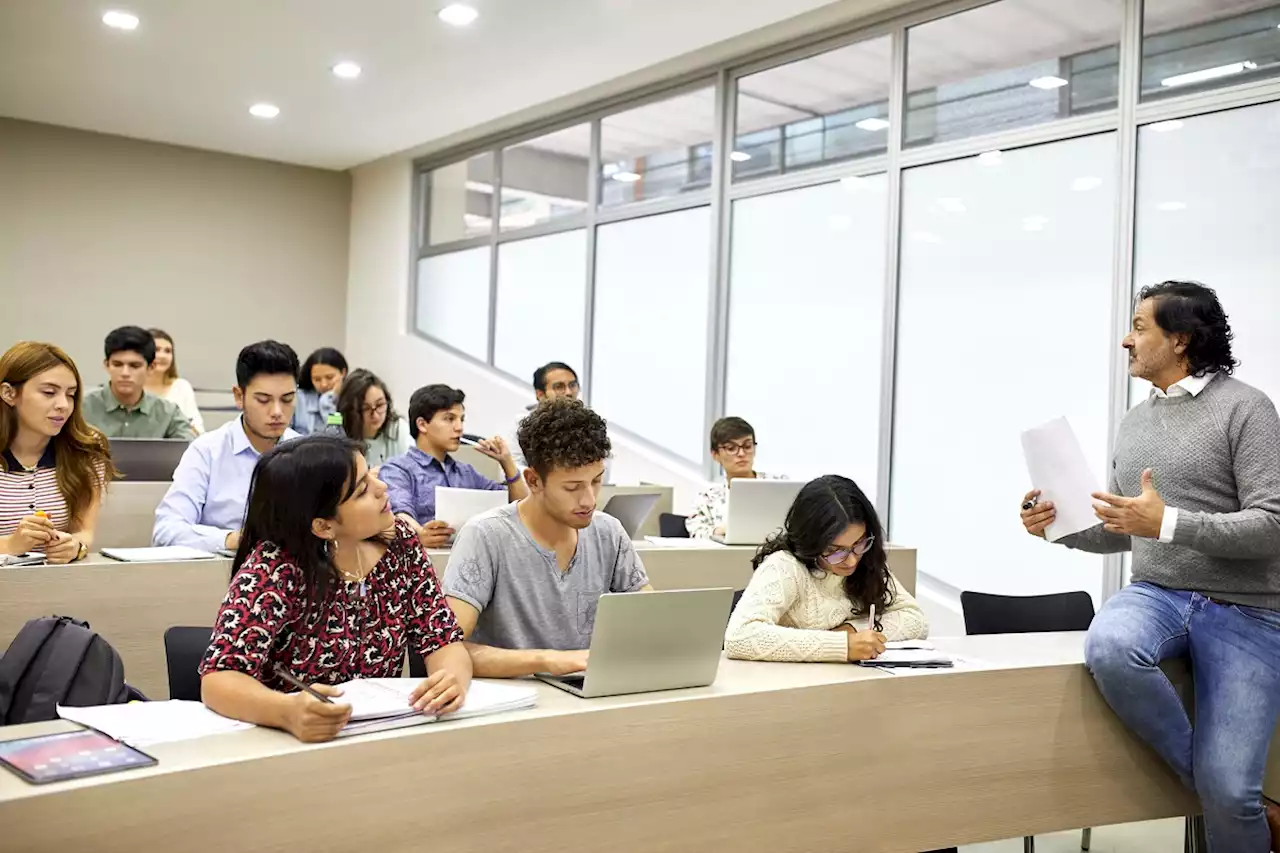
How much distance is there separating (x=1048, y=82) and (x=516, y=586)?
4077 millimetres

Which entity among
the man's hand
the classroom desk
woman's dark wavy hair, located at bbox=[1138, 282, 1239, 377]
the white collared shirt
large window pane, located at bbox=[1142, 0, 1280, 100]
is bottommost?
the classroom desk

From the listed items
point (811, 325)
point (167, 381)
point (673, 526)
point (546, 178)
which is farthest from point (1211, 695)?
point (546, 178)

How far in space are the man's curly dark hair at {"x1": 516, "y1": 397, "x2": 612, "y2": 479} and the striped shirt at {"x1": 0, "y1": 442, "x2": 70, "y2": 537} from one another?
164 centimetres

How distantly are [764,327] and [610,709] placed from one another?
193 inches

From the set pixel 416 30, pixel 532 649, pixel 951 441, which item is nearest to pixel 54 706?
pixel 532 649

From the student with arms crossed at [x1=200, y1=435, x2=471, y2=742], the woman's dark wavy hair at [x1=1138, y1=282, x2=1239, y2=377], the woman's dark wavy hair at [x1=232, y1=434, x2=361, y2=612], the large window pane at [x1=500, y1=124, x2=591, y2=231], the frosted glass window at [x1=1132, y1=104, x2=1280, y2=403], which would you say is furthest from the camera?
the large window pane at [x1=500, y1=124, x2=591, y2=231]

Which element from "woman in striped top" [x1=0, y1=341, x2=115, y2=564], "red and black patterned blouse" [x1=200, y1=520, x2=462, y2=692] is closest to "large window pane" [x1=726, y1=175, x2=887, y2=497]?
"woman in striped top" [x1=0, y1=341, x2=115, y2=564]

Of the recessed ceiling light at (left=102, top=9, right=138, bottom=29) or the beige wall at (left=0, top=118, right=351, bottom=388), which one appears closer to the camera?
the recessed ceiling light at (left=102, top=9, right=138, bottom=29)

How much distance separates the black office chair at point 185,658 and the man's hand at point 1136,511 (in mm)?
1795

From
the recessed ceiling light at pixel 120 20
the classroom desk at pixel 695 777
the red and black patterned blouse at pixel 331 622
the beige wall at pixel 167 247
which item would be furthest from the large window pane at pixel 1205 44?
the beige wall at pixel 167 247

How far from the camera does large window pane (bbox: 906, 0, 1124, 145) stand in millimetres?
5082

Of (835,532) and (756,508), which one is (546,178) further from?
(835,532)

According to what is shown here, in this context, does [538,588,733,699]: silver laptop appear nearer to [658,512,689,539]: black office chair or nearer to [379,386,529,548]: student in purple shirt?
[379,386,529,548]: student in purple shirt

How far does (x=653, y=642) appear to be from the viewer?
6.43 ft
